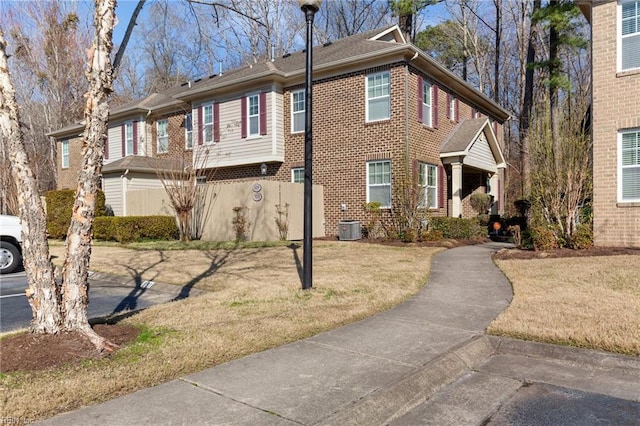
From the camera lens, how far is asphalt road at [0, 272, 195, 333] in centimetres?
692

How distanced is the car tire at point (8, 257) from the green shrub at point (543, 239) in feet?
40.9

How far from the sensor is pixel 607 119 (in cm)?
1201

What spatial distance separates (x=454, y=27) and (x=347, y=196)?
24034 millimetres

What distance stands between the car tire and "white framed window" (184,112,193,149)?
37.2 feet

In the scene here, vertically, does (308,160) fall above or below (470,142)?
Answer: below

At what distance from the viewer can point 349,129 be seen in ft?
55.8

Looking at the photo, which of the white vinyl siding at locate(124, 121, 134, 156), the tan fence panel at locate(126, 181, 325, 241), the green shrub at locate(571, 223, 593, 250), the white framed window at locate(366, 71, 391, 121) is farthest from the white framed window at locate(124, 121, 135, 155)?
the green shrub at locate(571, 223, 593, 250)

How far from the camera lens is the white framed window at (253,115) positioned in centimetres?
1916

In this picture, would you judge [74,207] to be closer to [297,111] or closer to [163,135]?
[297,111]

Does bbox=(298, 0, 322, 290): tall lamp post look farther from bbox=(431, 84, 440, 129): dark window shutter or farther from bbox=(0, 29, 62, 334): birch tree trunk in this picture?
bbox=(431, 84, 440, 129): dark window shutter

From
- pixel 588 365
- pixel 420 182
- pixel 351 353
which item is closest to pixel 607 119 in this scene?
pixel 420 182

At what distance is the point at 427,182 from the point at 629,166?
254 inches

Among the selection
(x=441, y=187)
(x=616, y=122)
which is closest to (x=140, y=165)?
(x=441, y=187)

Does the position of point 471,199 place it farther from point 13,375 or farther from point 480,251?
point 13,375
